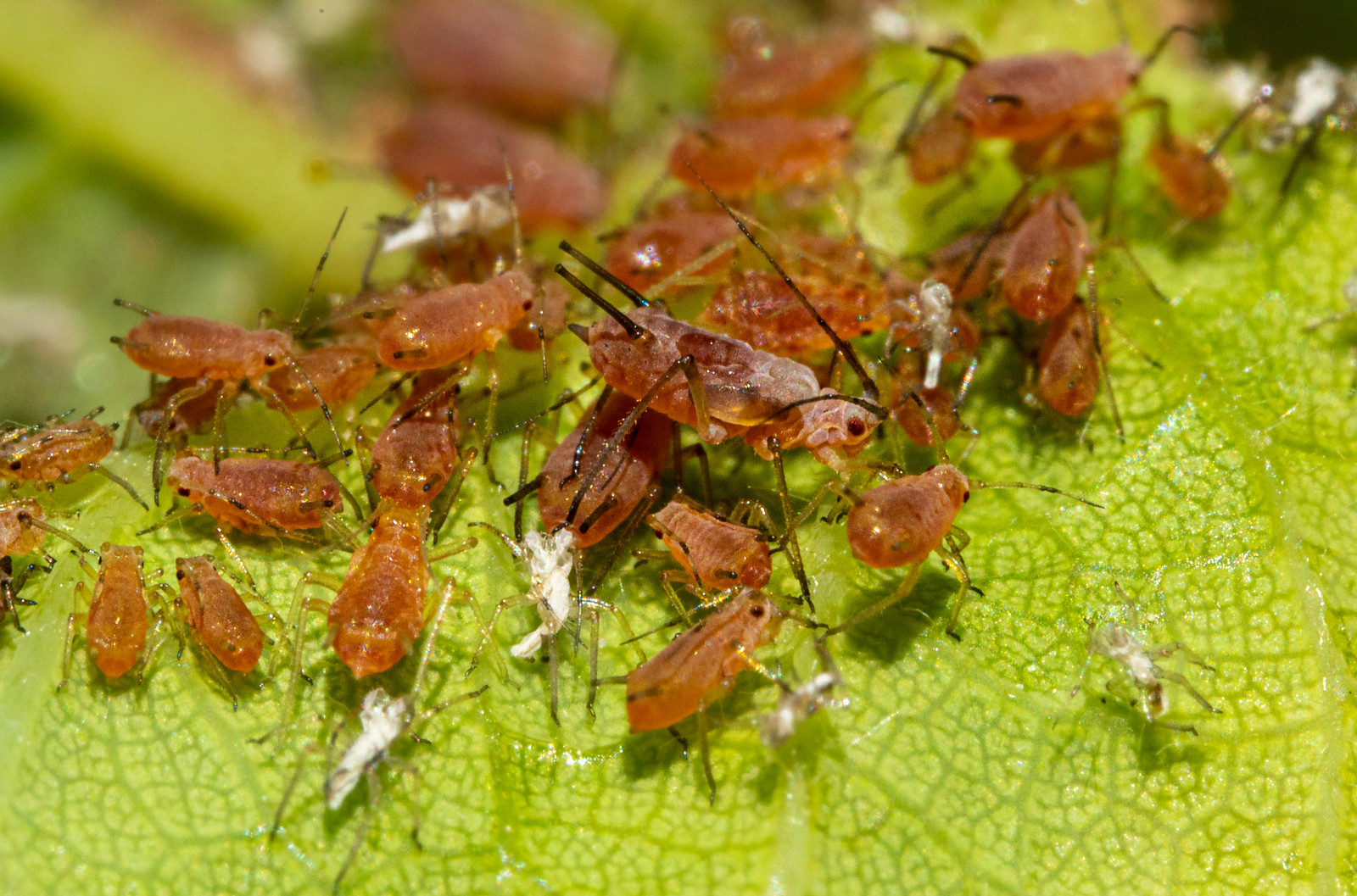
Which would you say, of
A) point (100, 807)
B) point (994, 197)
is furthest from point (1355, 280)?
point (100, 807)

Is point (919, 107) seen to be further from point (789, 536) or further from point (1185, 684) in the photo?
point (1185, 684)

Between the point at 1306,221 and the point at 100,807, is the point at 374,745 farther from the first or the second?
the point at 1306,221

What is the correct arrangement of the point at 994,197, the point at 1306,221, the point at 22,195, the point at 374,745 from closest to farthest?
the point at 374,745 < the point at 1306,221 < the point at 994,197 < the point at 22,195

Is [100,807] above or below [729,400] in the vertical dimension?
below

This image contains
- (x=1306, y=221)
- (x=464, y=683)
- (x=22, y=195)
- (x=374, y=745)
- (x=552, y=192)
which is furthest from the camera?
(x=22, y=195)

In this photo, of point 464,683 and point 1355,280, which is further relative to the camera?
point 1355,280

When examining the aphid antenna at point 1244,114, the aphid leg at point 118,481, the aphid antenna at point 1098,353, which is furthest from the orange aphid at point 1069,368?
the aphid leg at point 118,481

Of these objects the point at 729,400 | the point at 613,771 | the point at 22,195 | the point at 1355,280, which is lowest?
the point at 22,195

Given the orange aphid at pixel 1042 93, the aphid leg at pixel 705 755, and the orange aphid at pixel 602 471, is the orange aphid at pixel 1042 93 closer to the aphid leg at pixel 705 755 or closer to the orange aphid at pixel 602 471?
the orange aphid at pixel 602 471
